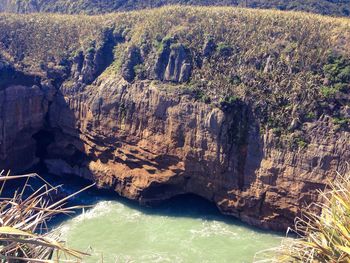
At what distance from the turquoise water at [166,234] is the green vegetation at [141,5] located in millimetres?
26350

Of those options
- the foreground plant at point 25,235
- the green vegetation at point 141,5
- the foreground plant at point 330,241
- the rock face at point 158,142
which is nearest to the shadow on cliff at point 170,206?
the rock face at point 158,142

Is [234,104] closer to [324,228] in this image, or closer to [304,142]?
[304,142]

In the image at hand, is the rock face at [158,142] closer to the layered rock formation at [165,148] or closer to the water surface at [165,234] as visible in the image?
the layered rock formation at [165,148]

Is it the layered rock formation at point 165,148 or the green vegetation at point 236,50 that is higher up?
the green vegetation at point 236,50

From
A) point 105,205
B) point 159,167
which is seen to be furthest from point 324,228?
point 105,205

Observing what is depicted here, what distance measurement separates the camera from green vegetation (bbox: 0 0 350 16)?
45.2 m

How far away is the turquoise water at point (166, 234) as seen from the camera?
76.4ft

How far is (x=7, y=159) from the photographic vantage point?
2988 centimetres

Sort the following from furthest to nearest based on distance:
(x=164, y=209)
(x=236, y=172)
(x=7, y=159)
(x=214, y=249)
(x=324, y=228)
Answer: (x=7, y=159) < (x=164, y=209) < (x=236, y=172) < (x=214, y=249) < (x=324, y=228)

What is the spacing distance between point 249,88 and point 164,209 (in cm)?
904

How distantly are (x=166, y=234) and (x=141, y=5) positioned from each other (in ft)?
108

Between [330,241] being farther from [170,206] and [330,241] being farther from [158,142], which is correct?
[170,206]

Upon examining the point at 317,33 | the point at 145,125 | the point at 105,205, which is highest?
the point at 317,33

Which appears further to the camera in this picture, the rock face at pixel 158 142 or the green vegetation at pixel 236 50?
→ the green vegetation at pixel 236 50
